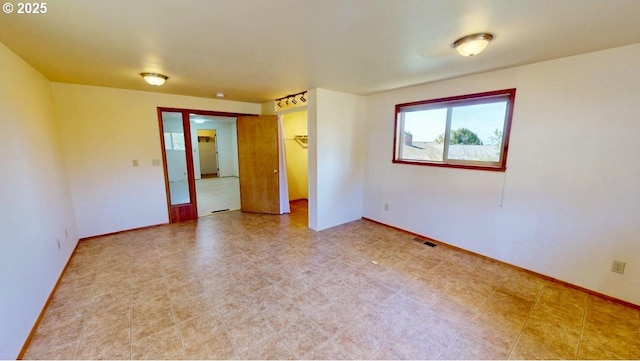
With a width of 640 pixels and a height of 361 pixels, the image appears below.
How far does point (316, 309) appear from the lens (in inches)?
82.0

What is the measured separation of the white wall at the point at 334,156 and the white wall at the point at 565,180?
4.37 ft

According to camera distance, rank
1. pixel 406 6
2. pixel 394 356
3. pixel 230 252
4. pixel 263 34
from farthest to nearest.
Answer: pixel 230 252 < pixel 263 34 < pixel 394 356 < pixel 406 6

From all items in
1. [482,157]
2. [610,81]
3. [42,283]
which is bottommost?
[42,283]

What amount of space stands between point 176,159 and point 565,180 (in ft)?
17.9

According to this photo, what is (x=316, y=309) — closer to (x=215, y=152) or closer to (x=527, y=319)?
(x=527, y=319)

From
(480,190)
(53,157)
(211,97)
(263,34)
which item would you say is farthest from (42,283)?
(480,190)

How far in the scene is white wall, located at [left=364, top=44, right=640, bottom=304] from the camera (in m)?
2.08

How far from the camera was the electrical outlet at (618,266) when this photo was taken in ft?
7.04

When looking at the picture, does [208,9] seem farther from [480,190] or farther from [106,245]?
[106,245]

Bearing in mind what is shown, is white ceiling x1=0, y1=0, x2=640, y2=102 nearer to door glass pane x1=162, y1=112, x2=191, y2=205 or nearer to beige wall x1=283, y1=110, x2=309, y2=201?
door glass pane x1=162, y1=112, x2=191, y2=205

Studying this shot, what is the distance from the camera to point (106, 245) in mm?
3359

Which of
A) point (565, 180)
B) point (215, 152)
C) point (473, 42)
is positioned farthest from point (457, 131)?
point (215, 152)

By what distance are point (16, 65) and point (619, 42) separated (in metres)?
5.16

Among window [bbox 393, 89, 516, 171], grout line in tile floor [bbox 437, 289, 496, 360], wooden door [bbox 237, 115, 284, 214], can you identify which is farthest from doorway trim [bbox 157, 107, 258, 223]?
Result: grout line in tile floor [bbox 437, 289, 496, 360]
